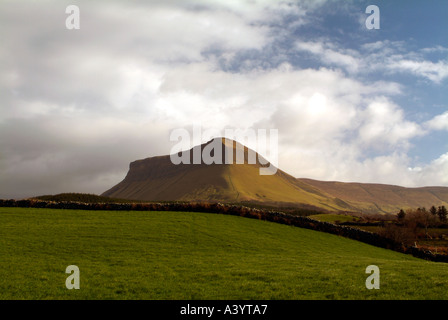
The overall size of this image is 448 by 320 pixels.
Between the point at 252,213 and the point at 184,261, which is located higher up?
the point at 252,213

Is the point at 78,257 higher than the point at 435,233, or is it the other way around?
the point at 78,257

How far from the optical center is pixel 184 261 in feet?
65.9

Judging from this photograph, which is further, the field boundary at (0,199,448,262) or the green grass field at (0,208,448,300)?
the field boundary at (0,199,448,262)

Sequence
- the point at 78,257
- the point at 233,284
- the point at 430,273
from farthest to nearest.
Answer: the point at 78,257 < the point at 430,273 < the point at 233,284

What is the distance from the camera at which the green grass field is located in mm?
13070

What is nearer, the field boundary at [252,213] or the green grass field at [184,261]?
the green grass field at [184,261]

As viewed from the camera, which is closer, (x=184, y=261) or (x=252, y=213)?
(x=184, y=261)

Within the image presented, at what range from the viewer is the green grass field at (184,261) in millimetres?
13070

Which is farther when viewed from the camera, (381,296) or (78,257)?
(78,257)

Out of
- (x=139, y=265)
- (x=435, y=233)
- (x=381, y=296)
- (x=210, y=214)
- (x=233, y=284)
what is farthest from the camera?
(x=435, y=233)

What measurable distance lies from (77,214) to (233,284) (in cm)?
2668

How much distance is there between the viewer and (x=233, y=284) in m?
14.2
